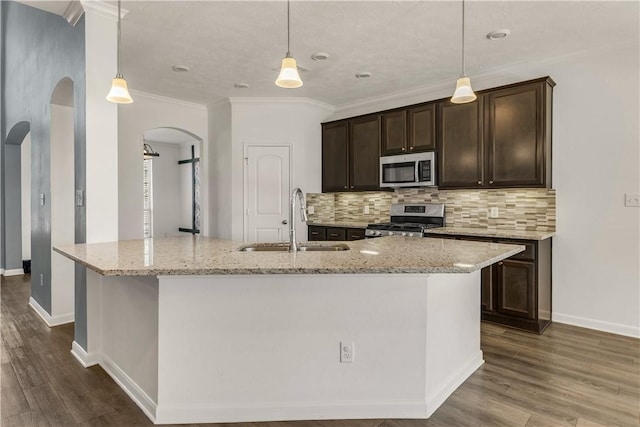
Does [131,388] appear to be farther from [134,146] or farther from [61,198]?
[134,146]

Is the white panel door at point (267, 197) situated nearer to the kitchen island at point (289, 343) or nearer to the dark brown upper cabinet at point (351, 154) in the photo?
the dark brown upper cabinet at point (351, 154)

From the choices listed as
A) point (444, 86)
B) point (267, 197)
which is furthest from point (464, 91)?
point (267, 197)

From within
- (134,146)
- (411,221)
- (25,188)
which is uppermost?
(134,146)

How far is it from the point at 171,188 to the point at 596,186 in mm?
8523

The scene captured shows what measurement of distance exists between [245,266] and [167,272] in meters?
0.35

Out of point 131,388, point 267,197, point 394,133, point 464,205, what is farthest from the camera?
point 267,197

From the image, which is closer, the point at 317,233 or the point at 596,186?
the point at 596,186

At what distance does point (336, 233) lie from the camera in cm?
528

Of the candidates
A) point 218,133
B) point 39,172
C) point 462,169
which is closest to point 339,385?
point 462,169

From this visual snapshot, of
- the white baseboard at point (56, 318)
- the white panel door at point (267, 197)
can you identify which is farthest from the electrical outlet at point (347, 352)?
the white panel door at point (267, 197)

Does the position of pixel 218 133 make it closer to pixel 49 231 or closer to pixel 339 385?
pixel 49 231

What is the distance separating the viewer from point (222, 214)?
5625mm

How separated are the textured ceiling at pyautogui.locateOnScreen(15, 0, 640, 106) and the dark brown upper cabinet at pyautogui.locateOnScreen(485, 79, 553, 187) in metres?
0.39

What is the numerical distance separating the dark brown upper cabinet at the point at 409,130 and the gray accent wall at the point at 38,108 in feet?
11.1
